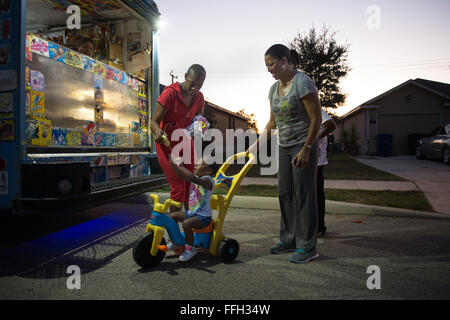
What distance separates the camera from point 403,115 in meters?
25.3

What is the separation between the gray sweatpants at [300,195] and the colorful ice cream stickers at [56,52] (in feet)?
8.97

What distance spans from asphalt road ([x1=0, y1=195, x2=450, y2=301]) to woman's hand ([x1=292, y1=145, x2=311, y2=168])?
0.95m

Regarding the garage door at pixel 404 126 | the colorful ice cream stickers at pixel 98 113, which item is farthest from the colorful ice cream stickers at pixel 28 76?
the garage door at pixel 404 126

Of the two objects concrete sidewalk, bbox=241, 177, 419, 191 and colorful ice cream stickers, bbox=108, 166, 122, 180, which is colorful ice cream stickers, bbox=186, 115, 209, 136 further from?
concrete sidewalk, bbox=241, 177, 419, 191

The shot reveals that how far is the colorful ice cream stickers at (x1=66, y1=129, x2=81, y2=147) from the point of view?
4.09 metres

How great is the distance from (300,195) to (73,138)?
278 centimetres

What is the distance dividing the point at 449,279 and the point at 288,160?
5.61 feet

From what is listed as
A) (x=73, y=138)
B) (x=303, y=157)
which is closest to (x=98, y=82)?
(x=73, y=138)

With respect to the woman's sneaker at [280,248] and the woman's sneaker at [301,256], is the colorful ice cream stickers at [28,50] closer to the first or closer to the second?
the woman's sneaker at [280,248]

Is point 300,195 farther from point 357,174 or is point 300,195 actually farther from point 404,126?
point 404,126

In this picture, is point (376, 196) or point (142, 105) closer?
point (142, 105)

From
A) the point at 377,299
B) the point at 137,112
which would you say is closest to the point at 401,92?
the point at 137,112

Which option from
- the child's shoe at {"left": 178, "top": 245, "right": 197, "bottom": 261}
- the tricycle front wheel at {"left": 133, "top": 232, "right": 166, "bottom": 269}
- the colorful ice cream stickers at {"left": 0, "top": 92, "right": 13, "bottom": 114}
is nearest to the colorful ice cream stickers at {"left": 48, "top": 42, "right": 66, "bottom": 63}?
the colorful ice cream stickers at {"left": 0, "top": 92, "right": 13, "bottom": 114}
